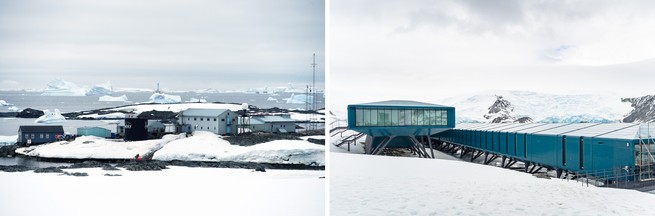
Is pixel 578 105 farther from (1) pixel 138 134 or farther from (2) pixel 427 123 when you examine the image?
(1) pixel 138 134

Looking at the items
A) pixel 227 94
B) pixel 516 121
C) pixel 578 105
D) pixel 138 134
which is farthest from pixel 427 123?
pixel 138 134

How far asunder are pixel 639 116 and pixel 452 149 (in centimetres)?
249

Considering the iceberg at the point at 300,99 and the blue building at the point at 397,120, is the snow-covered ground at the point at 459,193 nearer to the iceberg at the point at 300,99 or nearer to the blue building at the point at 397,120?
the blue building at the point at 397,120

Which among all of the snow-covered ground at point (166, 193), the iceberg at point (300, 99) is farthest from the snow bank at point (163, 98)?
the iceberg at point (300, 99)

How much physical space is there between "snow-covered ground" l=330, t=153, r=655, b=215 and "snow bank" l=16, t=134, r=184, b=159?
2.69 metres

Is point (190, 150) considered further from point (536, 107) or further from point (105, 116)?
point (536, 107)

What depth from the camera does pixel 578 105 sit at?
234 inches

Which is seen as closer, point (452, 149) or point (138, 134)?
point (138, 134)

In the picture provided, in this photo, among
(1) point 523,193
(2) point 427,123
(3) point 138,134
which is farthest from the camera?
(2) point 427,123

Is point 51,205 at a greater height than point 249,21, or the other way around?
point 249,21

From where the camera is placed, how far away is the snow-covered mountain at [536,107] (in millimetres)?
5684

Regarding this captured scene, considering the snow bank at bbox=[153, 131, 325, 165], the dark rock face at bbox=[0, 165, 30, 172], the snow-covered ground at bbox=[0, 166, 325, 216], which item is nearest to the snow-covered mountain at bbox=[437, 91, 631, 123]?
the snow bank at bbox=[153, 131, 325, 165]

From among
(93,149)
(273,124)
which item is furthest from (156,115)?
(273,124)

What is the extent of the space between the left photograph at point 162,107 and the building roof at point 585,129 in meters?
2.82
